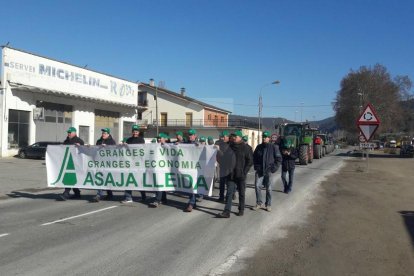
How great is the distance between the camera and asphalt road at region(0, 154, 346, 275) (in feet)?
19.8

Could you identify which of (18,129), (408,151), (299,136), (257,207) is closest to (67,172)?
(257,207)

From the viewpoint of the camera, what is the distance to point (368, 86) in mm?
77625

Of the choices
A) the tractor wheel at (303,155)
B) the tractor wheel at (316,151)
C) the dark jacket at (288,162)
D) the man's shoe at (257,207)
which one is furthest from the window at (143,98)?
the man's shoe at (257,207)

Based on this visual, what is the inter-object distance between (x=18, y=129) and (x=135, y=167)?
23606mm

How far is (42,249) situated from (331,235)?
4.90 metres

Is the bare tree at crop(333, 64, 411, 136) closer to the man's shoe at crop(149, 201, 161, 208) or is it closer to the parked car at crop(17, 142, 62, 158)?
the parked car at crop(17, 142, 62, 158)

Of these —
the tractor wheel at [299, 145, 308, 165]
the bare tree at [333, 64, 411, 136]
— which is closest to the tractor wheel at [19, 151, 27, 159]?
the tractor wheel at [299, 145, 308, 165]

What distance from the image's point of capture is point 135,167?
1138cm

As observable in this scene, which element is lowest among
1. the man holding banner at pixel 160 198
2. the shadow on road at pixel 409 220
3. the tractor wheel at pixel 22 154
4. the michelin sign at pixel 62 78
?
the shadow on road at pixel 409 220

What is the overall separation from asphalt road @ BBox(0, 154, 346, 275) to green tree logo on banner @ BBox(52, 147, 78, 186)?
571 millimetres

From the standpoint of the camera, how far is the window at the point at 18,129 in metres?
31.2

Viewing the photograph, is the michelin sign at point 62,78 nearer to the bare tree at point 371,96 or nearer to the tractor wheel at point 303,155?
the tractor wheel at point 303,155

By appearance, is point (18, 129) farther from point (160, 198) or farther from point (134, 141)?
point (160, 198)

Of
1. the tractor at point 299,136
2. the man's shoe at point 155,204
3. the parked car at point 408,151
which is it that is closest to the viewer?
the man's shoe at point 155,204
